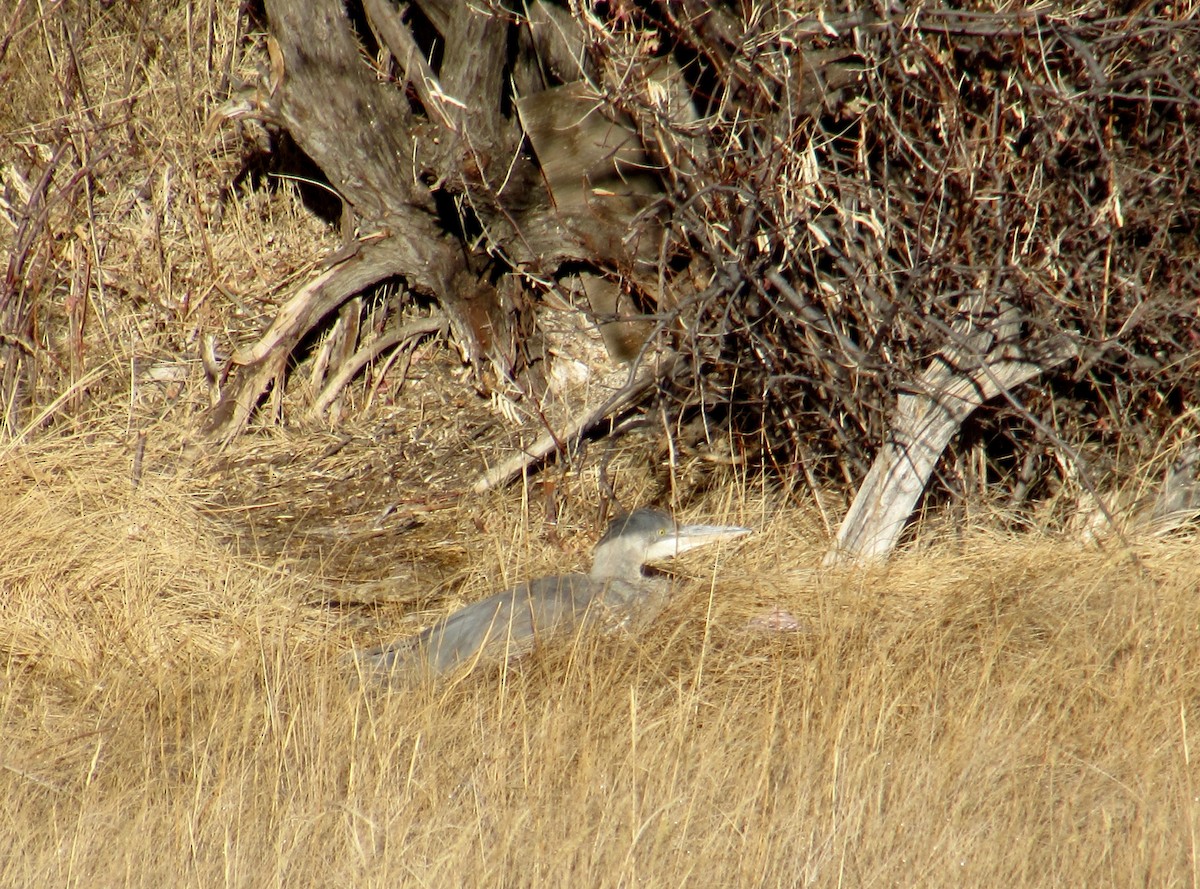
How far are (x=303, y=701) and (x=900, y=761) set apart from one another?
1.73 metres

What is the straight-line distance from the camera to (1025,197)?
15.0 ft

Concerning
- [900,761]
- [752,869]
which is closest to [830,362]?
[900,761]

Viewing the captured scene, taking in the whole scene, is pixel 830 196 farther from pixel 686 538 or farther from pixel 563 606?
pixel 563 606

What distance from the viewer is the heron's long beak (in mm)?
4809

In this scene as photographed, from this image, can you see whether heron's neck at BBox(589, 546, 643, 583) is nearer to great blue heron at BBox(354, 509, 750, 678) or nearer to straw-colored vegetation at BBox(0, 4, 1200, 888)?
great blue heron at BBox(354, 509, 750, 678)

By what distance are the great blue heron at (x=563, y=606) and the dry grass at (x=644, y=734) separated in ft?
0.42

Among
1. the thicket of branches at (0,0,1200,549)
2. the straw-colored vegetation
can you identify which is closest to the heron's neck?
the straw-colored vegetation

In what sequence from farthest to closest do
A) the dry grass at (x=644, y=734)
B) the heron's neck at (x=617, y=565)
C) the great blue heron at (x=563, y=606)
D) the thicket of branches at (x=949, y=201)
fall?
the heron's neck at (x=617, y=565), the thicket of branches at (x=949, y=201), the great blue heron at (x=563, y=606), the dry grass at (x=644, y=734)

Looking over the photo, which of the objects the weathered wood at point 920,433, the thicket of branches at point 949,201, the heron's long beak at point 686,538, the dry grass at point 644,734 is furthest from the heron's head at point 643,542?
the thicket of branches at point 949,201

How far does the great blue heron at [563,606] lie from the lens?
14.1ft

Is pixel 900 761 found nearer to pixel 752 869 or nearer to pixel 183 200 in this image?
pixel 752 869

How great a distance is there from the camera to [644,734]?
12.7 ft

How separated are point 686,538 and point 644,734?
1.12 metres

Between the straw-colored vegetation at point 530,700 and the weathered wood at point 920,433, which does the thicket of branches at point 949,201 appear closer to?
the weathered wood at point 920,433
